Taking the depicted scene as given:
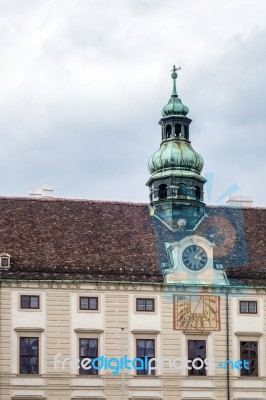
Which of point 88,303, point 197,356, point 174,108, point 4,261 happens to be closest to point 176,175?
point 174,108

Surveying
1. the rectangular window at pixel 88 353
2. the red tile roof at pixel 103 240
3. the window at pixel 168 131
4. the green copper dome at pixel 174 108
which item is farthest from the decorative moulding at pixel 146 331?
the green copper dome at pixel 174 108

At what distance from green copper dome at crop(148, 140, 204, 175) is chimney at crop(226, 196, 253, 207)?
128 inches

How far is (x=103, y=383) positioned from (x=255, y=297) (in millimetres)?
10382

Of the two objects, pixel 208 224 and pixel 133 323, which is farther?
pixel 208 224

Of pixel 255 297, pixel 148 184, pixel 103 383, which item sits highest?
pixel 148 184

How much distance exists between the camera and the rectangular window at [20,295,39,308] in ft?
260

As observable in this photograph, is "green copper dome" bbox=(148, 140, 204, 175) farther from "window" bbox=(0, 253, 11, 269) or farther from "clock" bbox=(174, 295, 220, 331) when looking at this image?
"window" bbox=(0, 253, 11, 269)

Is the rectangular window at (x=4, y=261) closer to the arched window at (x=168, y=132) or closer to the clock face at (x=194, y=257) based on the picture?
the clock face at (x=194, y=257)

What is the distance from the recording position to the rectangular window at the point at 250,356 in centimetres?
8056

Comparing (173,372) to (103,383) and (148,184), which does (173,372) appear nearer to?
(103,383)

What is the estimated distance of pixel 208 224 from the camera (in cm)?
8606

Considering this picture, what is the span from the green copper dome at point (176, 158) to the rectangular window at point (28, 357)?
1553 centimetres

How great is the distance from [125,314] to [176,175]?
11.1 metres

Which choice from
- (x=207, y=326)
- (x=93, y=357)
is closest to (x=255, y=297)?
(x=207, y=326)
